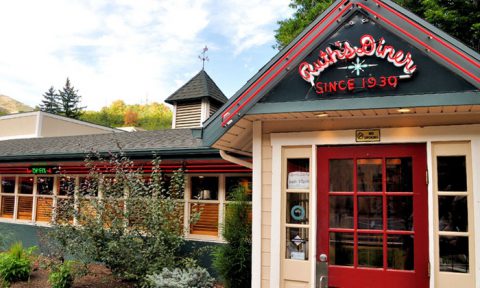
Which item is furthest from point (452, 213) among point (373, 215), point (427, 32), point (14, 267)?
point (14, 267)

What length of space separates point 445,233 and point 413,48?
6.02ft

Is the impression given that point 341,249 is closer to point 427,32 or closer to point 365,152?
point 365,152

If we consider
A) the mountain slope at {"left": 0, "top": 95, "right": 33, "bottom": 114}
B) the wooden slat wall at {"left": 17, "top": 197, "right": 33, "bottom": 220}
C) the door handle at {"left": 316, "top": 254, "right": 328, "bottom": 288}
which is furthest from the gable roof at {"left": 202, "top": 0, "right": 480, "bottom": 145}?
the mountain slope at {"left": 0, "top": 95, "right": 33, "bottom": 114}

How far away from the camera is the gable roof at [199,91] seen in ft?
42.4

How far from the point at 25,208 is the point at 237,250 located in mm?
7788

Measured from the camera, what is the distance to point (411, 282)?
12.7 feet

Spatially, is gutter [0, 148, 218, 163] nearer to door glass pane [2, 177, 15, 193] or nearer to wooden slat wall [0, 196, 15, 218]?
door glass pane [2, 177, 15, 193]

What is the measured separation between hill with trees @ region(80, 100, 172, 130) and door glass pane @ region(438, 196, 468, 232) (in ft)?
152

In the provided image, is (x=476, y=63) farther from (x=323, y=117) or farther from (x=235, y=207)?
(x=235, y=207)

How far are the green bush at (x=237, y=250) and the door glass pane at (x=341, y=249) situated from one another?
218cm

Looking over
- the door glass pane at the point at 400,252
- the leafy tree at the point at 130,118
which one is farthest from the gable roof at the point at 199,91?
the leafy tree at the point at 130,118

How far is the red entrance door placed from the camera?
12.8ft

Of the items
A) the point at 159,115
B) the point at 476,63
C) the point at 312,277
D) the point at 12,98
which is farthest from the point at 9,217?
the point at 12,98

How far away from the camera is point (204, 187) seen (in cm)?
818
